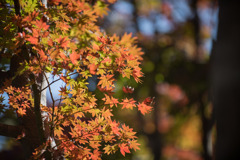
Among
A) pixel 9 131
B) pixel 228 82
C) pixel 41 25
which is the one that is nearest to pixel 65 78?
pixel 41 25

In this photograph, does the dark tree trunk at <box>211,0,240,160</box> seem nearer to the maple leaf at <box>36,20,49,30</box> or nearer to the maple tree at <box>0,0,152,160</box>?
the maple tree at <box>0,0,152,160</box>

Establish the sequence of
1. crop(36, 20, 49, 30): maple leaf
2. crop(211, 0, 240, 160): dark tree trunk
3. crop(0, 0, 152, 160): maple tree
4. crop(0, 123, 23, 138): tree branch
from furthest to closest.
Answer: crop(0, 123, 23, 138): tree branch < crop(0, 0, 152, 160): maple tree < crop(36, 20, 49, 30): maple leaf < crop(211, 0, 240, 160): dark tree trunk

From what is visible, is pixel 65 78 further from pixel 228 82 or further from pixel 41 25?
pixel 228 82

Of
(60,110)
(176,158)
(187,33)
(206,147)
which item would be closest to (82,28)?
(60,110)

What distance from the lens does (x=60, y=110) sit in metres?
2.39

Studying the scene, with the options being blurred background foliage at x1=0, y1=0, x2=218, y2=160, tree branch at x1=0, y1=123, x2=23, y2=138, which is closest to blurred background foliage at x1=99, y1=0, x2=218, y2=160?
blurred background foliage at x1=0, y1=0, x2=218, y2=160

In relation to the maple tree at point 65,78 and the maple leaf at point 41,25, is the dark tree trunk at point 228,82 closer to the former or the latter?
the maple tree at point 65,78

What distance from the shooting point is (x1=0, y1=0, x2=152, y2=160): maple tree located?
204 centimetres

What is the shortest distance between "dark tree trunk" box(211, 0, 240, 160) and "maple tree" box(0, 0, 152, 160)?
3.31ft

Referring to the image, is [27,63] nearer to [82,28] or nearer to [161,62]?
[82,28]

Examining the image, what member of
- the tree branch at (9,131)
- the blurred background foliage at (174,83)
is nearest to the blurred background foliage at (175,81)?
the blurred background foliage at (174,83)

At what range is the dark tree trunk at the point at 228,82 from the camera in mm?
1129

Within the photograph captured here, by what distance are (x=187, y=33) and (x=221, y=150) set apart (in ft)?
17.3

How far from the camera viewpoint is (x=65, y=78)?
6.49 feet
